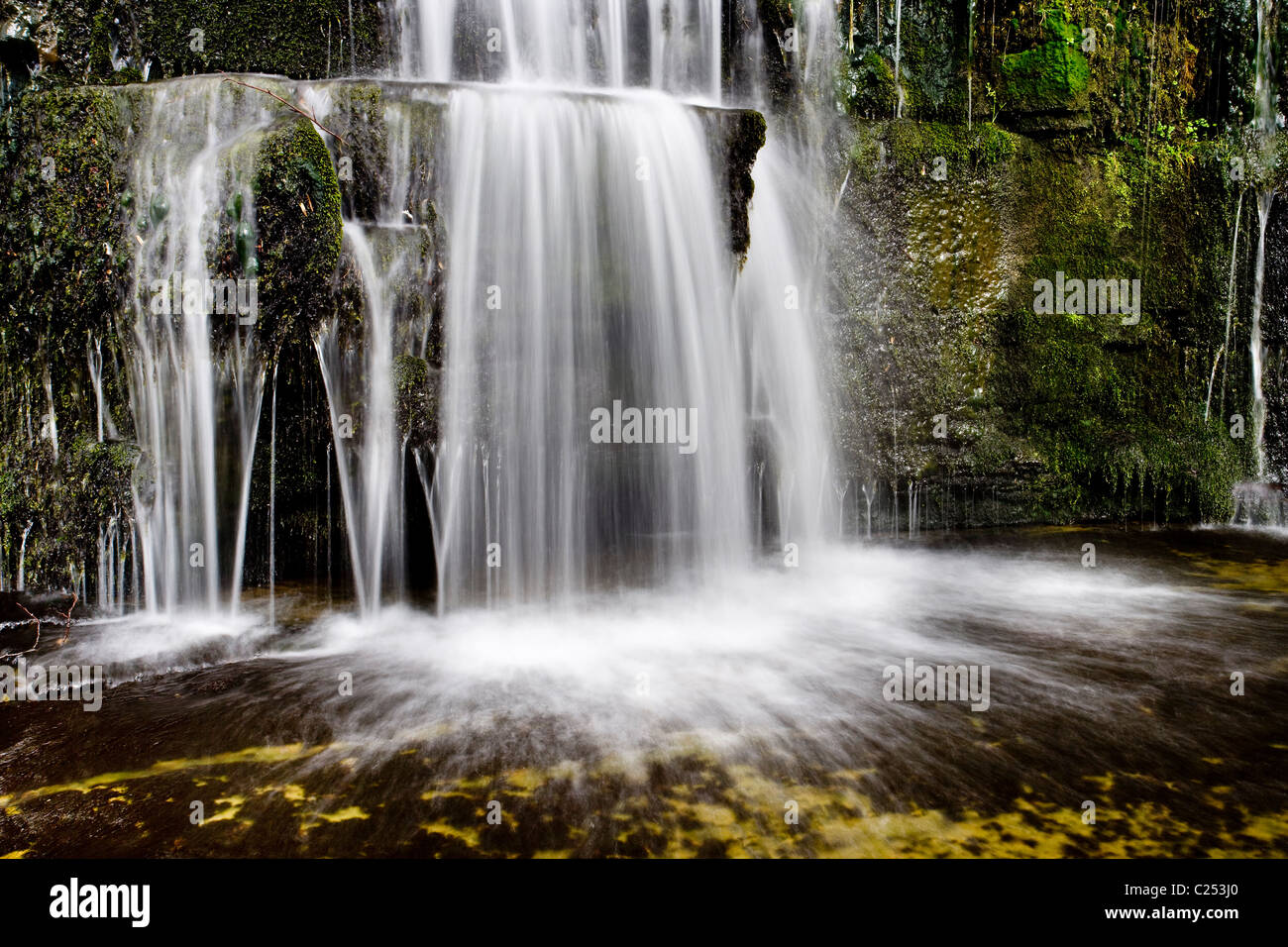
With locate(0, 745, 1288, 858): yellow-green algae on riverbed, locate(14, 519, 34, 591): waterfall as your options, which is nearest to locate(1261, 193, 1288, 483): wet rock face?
locate(0, 745, 1288, 858): yellow-green algae on riverbed

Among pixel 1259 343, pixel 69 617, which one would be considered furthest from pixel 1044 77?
pixel 69 617

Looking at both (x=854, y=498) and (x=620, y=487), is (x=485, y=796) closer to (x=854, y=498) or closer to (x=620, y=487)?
(x=620, y=487)

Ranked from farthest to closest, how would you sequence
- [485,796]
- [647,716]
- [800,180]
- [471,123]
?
[800,180] < [471,123] < [647,716] < [485,796]

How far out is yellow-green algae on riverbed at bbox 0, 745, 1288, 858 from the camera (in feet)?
9.48

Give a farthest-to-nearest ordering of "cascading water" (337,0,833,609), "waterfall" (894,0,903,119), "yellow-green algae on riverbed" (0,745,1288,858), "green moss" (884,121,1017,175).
→ "waterfall" (894,0,903,119), "green moss" (884,121,1017,175), "cascading water" (337,0,833,609), "yellow-green algae on riverbed" (0,745,1288,858)

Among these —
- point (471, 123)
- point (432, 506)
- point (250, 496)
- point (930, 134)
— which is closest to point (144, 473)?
point (250, 496)

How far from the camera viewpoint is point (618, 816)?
10.1 feet

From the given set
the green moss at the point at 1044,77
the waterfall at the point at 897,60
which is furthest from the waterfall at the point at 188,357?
the green moss at the point at 1044,77

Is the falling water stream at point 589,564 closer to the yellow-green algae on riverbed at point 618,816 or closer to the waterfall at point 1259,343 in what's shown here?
the yellow-green algae on riverbed at point 618,816

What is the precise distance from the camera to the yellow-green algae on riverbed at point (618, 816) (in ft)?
9.48

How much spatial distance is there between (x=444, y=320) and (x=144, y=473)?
2.09 metres

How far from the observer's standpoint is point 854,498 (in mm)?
7973

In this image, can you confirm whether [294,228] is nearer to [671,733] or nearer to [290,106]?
[290,106]

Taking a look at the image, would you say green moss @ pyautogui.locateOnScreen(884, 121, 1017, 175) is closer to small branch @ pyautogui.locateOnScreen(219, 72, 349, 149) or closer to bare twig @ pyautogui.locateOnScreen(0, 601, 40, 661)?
small branch @ pyautogui.locateOnScreen(219, 72, 349, 149)
